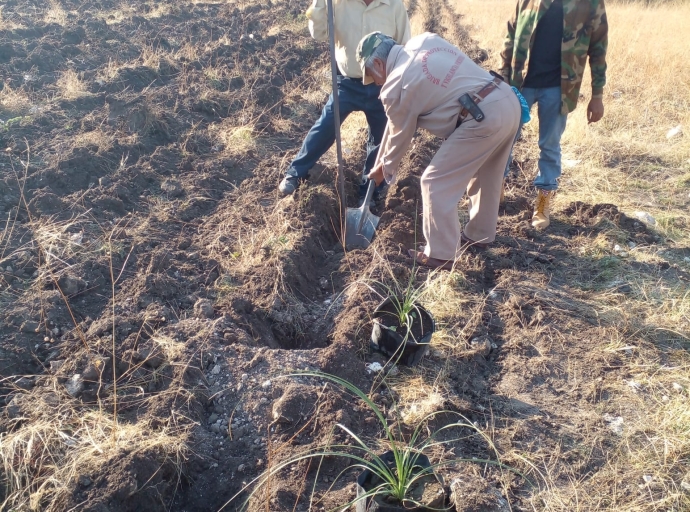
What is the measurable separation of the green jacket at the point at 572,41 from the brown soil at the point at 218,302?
1163 mm

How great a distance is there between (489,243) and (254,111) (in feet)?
11.3

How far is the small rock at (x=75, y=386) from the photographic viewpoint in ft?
9.41

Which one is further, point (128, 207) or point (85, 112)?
point (85, 112)

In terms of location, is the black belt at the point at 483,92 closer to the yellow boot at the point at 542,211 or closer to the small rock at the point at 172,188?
the yellow boot at the point at 542,211

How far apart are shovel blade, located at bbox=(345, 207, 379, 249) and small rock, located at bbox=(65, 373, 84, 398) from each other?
7.35 ft

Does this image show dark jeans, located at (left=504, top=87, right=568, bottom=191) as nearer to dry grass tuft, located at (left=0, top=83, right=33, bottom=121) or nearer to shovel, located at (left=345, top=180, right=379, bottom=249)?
shovel, located at (left=345, top=180, right=379, bottom=249)

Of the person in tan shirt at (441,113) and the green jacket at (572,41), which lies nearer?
the person in tan shirt at (441,113)

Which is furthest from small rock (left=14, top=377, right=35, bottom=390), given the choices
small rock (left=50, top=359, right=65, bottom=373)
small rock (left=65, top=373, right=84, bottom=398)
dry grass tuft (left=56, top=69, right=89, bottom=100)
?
dry grass tuft (left=56, top=69, right=89, bottom=100)

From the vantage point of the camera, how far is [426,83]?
3363 millimetres

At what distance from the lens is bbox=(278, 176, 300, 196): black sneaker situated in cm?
483

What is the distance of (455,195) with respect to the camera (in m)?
3.81

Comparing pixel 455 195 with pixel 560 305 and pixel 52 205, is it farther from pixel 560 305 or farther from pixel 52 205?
pixel 52 205

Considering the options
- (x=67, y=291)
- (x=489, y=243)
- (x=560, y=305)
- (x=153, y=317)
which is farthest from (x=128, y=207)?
(x=560, y=305)

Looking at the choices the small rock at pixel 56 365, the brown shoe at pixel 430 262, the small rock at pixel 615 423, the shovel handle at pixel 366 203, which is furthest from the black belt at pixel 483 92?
the small rock at pixel 56 365
